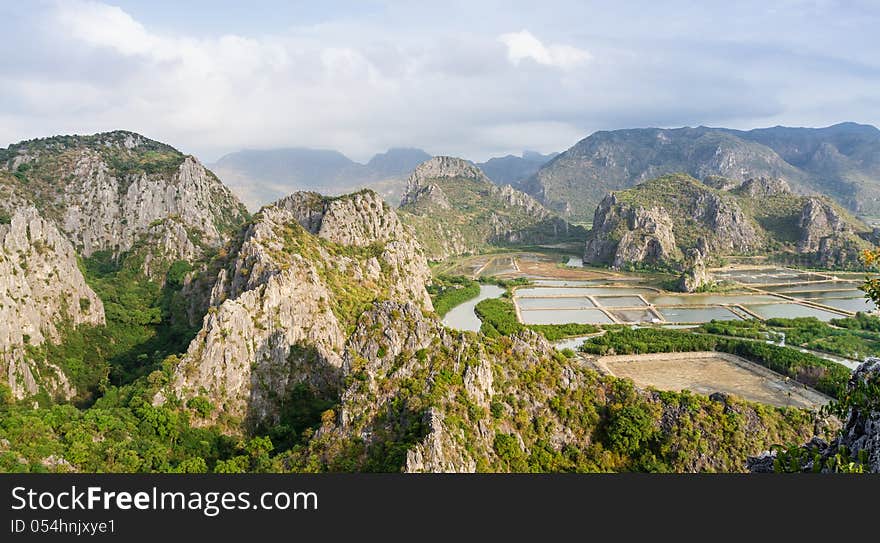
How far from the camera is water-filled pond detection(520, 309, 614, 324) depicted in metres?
103

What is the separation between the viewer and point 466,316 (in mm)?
106000

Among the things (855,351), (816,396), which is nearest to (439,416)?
(816,396)

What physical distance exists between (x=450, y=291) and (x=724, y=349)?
63.8 m

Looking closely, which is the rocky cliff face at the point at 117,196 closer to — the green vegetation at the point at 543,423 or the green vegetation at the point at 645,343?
the green vegetation at the point at 543,423

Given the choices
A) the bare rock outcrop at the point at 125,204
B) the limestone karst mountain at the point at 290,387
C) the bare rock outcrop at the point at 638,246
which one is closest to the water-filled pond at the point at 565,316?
the limestone karst mountain at the point at 290,387

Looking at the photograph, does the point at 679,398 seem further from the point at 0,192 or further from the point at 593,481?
the point at 0,192

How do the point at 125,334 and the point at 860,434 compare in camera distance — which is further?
the point at 125,334

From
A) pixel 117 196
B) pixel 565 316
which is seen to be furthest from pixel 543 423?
pixel 117 196

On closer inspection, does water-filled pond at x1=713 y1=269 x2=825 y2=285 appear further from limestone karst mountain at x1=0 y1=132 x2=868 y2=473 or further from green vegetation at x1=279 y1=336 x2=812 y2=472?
green vegetation at x1=279 y1=336 x2=812 y2=472

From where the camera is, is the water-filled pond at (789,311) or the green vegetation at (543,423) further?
the water-filled pond at (789,311)

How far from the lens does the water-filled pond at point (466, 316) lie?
317 feet

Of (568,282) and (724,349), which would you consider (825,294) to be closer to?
(568,282)

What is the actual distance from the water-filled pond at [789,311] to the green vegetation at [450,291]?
64472 mm

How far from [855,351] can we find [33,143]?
168637 mm
